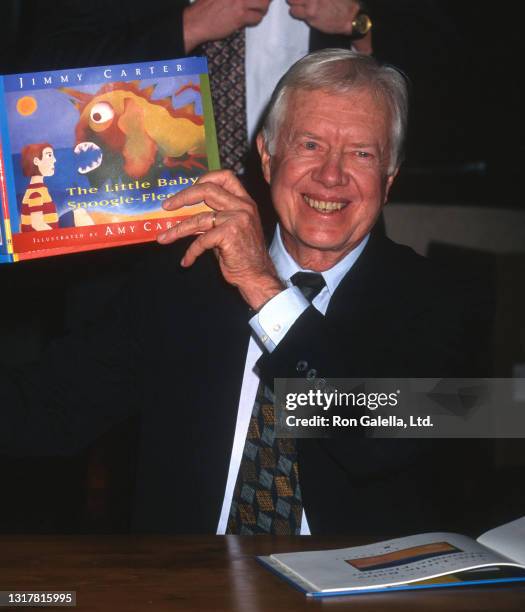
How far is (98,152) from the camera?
1.64 metres

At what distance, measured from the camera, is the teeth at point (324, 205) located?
1.76 metres

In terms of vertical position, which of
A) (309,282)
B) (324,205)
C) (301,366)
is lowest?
(301,366)

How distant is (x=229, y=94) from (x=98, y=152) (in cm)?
61

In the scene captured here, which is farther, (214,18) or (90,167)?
(214,18)

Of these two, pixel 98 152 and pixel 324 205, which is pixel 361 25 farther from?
pixel 98 152

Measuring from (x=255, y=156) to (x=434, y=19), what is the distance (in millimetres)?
583

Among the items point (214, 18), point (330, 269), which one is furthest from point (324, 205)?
point (214, 18)

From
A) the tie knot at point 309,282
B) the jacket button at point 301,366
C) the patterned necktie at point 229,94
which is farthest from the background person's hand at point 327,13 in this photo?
the jacket button at point 301,366

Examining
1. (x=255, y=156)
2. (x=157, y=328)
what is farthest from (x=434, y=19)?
(x=157, y=328)

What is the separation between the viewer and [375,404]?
4.91 ft

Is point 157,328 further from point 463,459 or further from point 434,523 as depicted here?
point 463,459

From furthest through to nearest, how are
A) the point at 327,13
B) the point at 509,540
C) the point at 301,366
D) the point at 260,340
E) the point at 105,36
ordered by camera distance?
the point at 327,13, the point at 105,36, the point at 260,340, the point at 301,366, the point at 509,540

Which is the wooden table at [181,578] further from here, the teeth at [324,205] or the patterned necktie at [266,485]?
the teeth at [324,205]

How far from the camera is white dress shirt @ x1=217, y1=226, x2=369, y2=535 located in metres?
1.49
